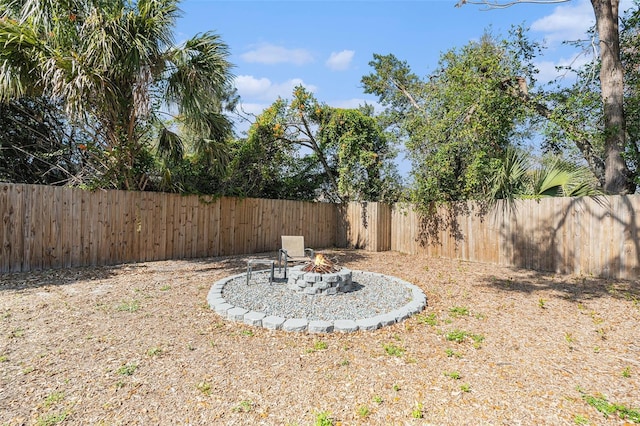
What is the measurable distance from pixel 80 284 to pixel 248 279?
2.72 m

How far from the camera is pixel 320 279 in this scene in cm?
450

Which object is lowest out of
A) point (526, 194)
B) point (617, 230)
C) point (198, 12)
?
point (617, 230)

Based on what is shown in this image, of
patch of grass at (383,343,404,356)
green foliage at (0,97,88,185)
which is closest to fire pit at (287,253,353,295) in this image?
patch of grass at (383,343,404,356)

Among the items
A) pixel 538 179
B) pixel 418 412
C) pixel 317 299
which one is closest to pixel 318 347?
pixel 418 412

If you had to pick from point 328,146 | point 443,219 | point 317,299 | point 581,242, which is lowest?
point 317,299

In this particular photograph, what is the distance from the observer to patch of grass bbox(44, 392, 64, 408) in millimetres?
2055

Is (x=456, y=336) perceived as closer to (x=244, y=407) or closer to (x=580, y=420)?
(x=580, y=420)

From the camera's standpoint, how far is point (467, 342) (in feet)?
10.2

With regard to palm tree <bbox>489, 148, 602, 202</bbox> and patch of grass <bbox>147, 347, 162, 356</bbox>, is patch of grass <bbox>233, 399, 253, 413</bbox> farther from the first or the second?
palm tree <bbox>489, 148, 602, 202</bbox>

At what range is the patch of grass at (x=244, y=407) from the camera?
203 centimetres

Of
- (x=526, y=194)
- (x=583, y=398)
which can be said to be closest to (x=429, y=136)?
(x=526, y=194)

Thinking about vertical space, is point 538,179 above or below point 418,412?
above

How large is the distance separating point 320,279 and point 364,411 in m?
2.51

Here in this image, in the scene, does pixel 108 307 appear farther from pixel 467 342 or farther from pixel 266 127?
pixel 266 127
